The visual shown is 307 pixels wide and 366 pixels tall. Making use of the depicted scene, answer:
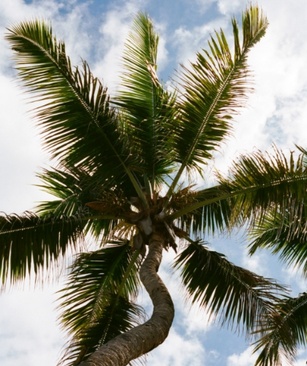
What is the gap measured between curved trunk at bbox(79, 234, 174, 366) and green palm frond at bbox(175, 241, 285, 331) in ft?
3.16

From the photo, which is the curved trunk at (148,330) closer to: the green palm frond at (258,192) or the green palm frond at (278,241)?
the green palm frond at (258,192)

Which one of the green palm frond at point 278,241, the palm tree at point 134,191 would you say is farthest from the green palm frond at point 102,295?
the green palm frond at point 278,241

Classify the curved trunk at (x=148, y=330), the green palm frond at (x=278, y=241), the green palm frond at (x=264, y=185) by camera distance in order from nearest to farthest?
the curved trunk at (x=148, y=330), the green palm frond at (x=264, y=185), the green palm frond at (x=278, y=241)

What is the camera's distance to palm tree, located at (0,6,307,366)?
28.7 ft

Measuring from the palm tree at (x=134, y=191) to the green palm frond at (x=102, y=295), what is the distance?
2 centimetres

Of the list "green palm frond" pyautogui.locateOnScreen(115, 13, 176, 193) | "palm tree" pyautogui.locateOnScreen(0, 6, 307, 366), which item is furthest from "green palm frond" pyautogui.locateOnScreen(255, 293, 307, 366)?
"green palm frond" pyautogui.locateOnScreen(115, 13, 176, 193)

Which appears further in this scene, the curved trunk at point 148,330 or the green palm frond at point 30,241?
the green palm frond at point 30,241

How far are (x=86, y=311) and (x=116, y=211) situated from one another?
5.55 ft

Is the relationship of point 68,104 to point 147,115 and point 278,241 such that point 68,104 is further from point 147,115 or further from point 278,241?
point 278,241

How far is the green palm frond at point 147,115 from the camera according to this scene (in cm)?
962

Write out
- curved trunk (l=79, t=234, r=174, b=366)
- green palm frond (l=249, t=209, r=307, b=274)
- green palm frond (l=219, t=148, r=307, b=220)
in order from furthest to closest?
green palm frond (l=249, t=209, r=307, b=274)
green palm frond (l=219, t=148, r=307, b=220)
curved trunk (l=79, t=234, r=174, b=366)

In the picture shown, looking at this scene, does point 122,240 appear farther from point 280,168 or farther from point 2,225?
point 280,168

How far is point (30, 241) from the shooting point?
871 centimetres

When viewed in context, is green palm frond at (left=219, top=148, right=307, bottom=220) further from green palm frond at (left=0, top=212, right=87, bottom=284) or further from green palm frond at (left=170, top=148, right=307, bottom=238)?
green palm frond at (left=0, top=212, right=87, bottom=284)
